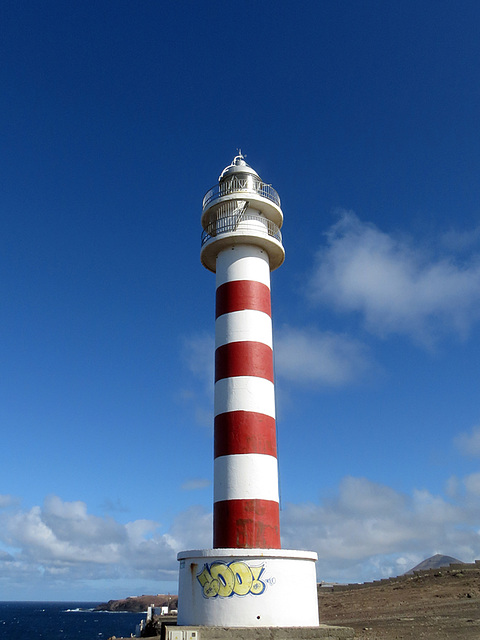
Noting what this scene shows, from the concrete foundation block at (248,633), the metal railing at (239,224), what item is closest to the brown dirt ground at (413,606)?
the concrete foundation block at (248,633)

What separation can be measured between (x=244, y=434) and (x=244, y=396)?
4.06ft

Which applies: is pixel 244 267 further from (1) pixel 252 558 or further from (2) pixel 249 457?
(1) pixel 252 558

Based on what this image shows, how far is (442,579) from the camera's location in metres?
31.5

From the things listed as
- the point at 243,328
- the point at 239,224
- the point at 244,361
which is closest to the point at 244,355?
the point at 244,361

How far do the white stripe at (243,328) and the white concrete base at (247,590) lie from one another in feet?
22.2

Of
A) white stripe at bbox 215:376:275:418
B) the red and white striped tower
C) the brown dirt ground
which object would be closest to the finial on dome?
the red and white striped tower

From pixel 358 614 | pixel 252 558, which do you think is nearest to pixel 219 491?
pixel 252 558

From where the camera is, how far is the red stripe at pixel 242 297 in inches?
752

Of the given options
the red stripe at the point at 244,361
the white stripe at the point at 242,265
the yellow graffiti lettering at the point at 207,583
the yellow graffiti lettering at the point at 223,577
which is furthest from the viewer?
the white stripe at the point at 242,265

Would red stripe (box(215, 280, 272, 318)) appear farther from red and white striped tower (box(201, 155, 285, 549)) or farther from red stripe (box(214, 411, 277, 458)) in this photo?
red stripe (box(214, 411, 277, 458))

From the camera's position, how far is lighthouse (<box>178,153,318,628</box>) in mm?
15023

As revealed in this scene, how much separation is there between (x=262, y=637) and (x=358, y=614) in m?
14.1

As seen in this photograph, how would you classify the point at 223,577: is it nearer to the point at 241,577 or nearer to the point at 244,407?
the point at 241,577

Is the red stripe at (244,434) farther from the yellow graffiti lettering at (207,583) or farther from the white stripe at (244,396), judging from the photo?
the yellow graffiti lettering at (207,583)
